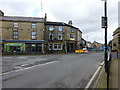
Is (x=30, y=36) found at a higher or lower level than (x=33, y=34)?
lower

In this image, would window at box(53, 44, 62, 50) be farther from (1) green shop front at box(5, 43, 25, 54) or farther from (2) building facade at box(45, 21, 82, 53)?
(1) green shop front at box(5, 43, 25, 54)

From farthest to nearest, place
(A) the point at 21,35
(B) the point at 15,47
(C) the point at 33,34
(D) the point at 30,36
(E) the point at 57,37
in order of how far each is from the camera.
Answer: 1. (E) the point at 57,37
2. (C) the point at 33,34
3. (D) the point at 30,36
4. (A) the point at 21,35
5. (B) the point at 15,47

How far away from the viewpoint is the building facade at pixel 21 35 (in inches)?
1454

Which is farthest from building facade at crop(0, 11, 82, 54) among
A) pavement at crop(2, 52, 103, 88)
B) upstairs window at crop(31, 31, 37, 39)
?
pavement at crop(2, 52, 103, 88)

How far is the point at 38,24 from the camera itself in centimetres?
3912

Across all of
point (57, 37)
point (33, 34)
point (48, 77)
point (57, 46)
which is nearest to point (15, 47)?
point (33, 34)

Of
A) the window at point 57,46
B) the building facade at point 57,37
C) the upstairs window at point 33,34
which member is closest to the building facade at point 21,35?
the upstairs window at point 33,34

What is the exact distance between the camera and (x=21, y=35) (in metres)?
37.9

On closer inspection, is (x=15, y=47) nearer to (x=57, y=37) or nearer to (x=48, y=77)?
(x=57, y=37)

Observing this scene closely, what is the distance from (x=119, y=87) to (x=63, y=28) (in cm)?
3806

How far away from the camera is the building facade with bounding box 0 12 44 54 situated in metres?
36.9

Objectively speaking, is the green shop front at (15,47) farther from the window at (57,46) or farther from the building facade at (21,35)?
the window at (57,46)

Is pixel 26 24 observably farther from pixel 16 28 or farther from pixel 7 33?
pixel 7 33

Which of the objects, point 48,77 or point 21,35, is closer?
point 48,77
